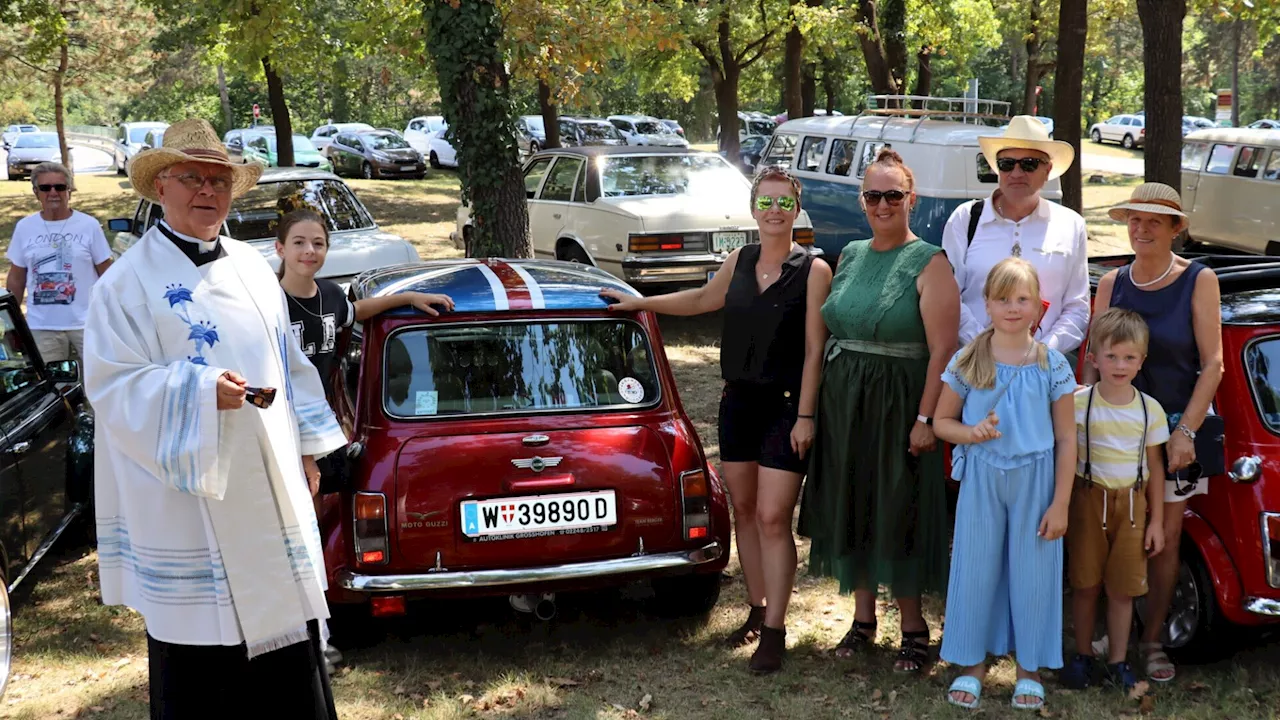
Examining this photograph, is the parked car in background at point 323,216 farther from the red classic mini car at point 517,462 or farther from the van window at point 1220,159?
the van window at point 1220,159

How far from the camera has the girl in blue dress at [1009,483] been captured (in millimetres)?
4324

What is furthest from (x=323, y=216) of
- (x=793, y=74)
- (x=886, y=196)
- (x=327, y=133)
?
(x=327, y=133)

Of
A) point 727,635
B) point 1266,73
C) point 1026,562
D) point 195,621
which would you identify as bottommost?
point 727,635

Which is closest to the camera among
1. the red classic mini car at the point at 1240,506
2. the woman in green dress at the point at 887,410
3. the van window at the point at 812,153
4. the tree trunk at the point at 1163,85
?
the red classic mini car at the point at 1240,506

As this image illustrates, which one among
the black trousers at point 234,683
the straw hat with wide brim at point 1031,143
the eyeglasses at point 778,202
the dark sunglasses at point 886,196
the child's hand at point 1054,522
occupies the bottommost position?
the black trousers at point 234,683

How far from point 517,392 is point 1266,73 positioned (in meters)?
62.8

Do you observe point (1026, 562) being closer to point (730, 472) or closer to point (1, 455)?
point (730, 472)

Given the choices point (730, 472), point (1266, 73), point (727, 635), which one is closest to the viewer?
point (730, 472)

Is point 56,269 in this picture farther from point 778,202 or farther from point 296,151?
point 296,151

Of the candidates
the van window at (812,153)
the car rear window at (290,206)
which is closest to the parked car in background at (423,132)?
the van window at (812,153)

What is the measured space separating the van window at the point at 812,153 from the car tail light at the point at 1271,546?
11478 mm

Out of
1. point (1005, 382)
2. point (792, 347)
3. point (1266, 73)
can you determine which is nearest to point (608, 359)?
point (792, 347)

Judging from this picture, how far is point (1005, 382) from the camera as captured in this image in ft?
14.3

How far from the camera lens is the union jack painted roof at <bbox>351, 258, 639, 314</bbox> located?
5.19 m
